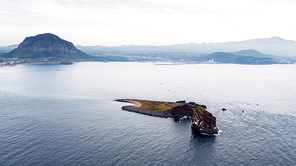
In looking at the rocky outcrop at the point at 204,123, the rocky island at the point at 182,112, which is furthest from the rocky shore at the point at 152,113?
the rocky outcrop at the point at 204,123

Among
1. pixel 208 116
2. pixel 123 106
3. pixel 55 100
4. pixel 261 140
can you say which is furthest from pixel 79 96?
pixel 261 140

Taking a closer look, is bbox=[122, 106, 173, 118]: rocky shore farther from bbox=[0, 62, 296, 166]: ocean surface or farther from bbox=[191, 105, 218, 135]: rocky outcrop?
bbox=[191, 105, 218, 135]: rocky outcrop

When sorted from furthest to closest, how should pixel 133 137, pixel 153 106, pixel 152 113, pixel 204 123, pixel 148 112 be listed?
pixel 153 106 → pixel 148 112 → pixel 152 113 → pixel 204 123 → pixel 133 137

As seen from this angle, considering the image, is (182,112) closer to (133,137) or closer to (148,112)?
(148,112)

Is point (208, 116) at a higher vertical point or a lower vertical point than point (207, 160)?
higher

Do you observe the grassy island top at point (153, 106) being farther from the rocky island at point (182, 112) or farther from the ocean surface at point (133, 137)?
the ocean surface at point (133, 137)

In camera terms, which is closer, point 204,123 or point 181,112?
point 204,123

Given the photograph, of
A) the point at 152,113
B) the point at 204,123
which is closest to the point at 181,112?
the point at 152,113

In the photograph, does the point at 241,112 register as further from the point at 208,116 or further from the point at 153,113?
the point at 153,113
